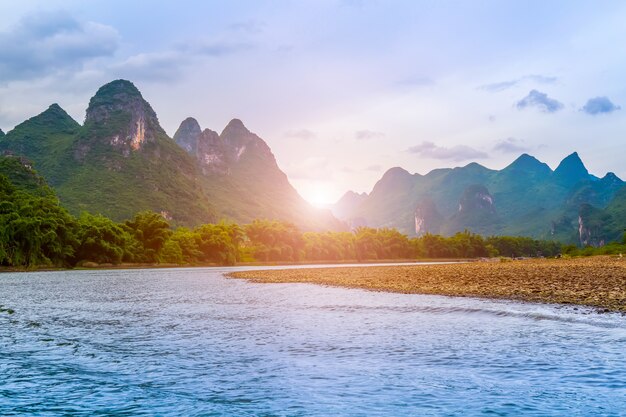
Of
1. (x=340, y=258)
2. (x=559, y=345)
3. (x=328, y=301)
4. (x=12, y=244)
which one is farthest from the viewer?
(x=340, y=258)

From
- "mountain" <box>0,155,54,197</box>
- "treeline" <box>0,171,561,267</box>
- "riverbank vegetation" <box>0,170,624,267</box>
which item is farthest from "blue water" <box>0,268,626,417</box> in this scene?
"mountain" <box>0,155,54,197</box>

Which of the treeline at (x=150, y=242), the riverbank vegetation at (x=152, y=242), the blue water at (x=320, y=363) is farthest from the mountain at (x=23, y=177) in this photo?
the blue water at (x=320, y=363)

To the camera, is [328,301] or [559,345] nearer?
[559,345]

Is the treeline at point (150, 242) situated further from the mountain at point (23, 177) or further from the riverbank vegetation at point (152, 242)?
the mountain at point (23, 177)

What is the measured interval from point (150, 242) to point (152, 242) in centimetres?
48

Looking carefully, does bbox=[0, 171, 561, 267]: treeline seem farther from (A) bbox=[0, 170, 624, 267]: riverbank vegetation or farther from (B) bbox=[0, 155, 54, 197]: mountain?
(B) bbox=[0, 155, 54, 197]: mountain

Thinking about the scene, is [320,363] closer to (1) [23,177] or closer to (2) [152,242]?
(2) [152,242]

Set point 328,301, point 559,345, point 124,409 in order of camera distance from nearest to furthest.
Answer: point 124,409 → point 559,345 → point 328,301

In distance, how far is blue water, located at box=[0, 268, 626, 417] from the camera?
9929mm

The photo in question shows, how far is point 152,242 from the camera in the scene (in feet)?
406

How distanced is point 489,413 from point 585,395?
252cm

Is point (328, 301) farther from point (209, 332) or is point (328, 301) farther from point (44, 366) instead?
point (44, 366)

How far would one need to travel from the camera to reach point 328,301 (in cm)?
3250

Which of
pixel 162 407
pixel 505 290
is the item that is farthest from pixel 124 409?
pixel 505 290
